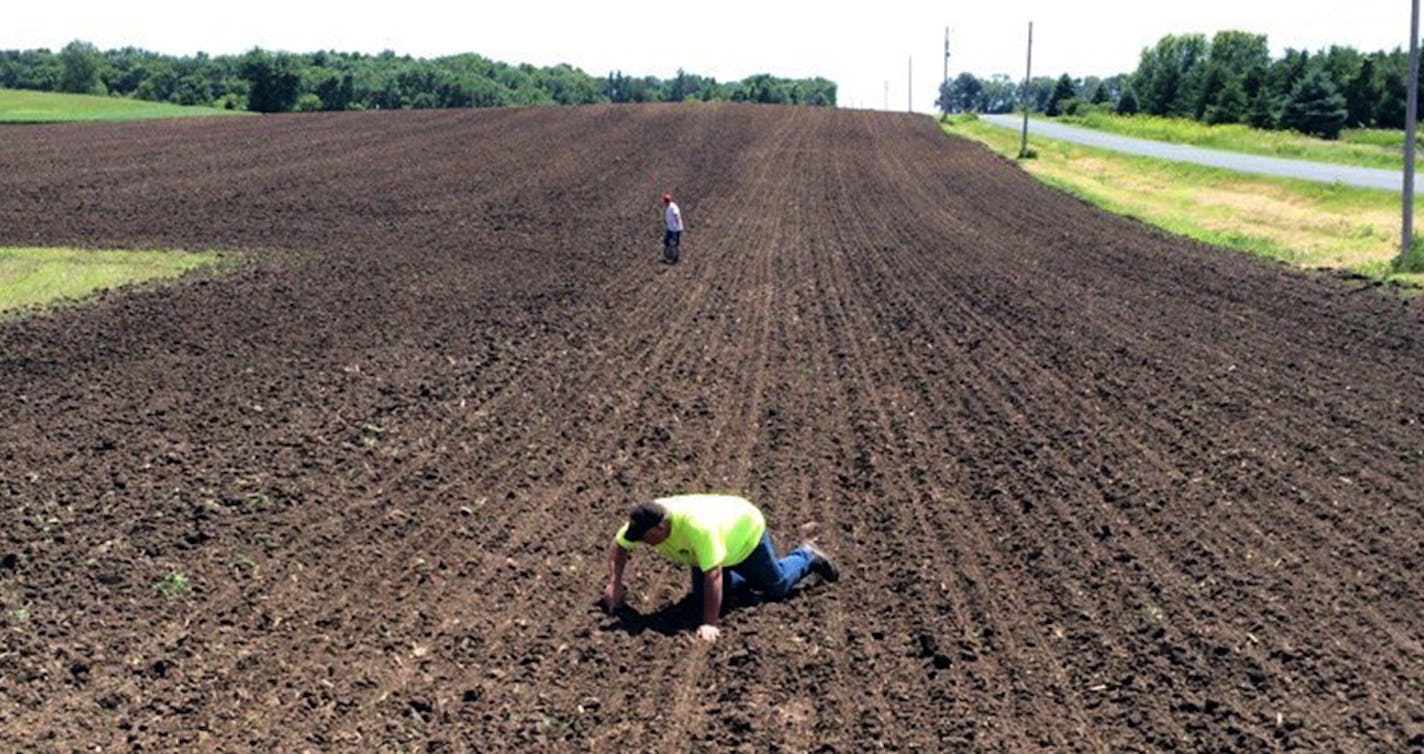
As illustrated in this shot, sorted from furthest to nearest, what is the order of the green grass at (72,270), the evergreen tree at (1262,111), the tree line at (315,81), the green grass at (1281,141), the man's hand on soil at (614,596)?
1. the tree line at (315,81)
2. the evergreen tree at (1262,111)
3. the green grass at (1281,141)
4. the green grass at (72,270)
5. the man's hand on soil at (614,596)

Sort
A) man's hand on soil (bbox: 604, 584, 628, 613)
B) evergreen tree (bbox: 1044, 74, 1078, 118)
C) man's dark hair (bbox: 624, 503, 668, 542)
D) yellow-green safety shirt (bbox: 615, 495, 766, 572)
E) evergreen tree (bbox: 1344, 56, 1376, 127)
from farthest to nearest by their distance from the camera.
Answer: evergreen tree (bbox: 1044, 74, 1078, 118) → evergreen tree (bbox: 1344, 56, 1376, 127) → man's hand on soil (bbox: 604, 584, 628, 613) → yellow-green safety shirt (bbox: 615, 495, 766, 572) → man's dark hair (bbox: 624, 503, 668, 542)

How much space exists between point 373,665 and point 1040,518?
213 inches

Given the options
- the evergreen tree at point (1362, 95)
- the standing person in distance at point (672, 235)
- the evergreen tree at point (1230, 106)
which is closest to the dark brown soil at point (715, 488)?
the standing person in distance at point (672, 235)

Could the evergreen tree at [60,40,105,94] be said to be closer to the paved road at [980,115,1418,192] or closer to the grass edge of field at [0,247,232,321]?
the paved road at [980,115,1418,192]

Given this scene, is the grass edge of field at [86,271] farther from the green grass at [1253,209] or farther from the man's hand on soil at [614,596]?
the green grass at [1253,209]

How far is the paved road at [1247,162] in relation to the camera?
41594mm

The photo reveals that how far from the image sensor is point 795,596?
30.6 feet

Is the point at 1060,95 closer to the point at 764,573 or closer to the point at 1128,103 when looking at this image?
the point at 1128,103

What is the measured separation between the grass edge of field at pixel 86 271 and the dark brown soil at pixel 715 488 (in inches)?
31.2

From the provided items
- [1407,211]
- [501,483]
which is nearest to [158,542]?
[501,483]

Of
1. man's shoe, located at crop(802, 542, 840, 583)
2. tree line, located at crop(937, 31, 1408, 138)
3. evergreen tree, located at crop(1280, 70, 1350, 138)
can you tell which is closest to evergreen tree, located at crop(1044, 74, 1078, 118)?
tree line, located at crop(937, 31, 1408, 138)

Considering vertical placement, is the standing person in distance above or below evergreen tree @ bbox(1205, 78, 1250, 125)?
below

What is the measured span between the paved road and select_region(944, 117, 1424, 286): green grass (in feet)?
3.99

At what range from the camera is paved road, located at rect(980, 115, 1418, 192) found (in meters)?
41.6
